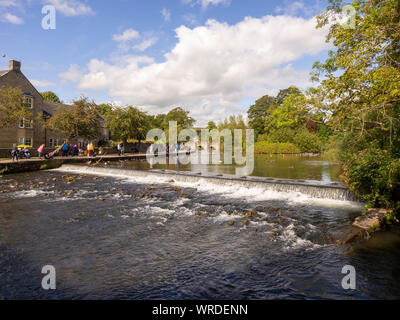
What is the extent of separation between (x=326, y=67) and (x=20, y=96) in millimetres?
30738

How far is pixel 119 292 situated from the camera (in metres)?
4.97

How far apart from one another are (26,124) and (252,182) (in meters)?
33.5

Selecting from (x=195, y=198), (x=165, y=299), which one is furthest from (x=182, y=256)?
(x=195, y=198)

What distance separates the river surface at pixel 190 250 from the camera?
16.7ft

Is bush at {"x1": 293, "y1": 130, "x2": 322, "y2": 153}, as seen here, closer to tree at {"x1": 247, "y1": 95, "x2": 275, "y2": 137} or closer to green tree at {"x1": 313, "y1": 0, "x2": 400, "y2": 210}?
tree at {"x1": 247, "y1": 95, "x2": 275, "y2": 137}

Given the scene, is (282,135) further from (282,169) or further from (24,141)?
(24,141)

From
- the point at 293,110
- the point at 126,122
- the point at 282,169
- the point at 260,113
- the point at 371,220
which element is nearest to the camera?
the point at 371,220

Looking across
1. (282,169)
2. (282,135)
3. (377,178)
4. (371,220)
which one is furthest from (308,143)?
(371,220)

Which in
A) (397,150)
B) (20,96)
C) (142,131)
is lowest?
(397,150)

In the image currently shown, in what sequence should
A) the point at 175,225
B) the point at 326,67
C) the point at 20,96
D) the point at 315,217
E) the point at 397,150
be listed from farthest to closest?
the point at 20,96, the point at 326,67, the point at 397,150, the point at 315,217, the point at 175,225

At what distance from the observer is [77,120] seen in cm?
3222

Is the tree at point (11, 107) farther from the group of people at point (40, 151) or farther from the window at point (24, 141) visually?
the window at point (24, 141)

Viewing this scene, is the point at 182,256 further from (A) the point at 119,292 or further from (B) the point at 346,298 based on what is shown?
(B) the point at 346,298

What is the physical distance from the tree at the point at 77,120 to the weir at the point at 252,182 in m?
9.63
